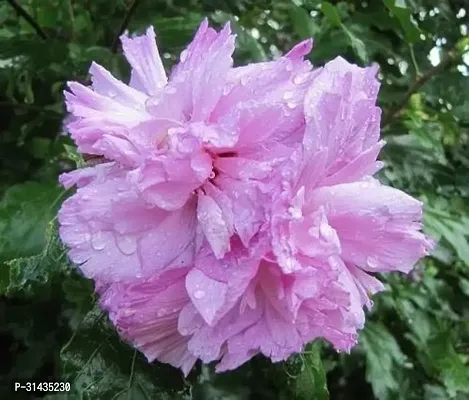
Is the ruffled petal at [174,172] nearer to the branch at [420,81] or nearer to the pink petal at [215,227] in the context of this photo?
the pink petal at [215,227]

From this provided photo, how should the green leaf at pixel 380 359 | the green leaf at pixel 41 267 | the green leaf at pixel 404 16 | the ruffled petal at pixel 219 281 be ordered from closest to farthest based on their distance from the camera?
the ruffled petal at pixel 219 281 < the green leaf at pixel 41 267 < the green leaf at pixel 404 16 < the green leaf at pixel 380 359

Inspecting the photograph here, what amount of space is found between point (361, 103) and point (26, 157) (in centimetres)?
105

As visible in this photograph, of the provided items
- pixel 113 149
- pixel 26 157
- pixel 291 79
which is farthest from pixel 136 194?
pixel 26 157

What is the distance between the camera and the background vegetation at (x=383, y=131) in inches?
51.7

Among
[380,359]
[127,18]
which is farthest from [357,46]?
[380,359]

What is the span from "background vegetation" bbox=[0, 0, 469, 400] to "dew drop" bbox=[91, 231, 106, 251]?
42 cm

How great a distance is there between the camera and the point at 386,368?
4.63 ft

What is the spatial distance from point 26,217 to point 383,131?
0.74 meters

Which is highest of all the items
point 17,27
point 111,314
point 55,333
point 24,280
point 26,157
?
point 111,314

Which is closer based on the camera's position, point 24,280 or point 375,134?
point 375,134

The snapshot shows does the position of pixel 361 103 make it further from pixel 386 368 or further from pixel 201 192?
pixel 386 368

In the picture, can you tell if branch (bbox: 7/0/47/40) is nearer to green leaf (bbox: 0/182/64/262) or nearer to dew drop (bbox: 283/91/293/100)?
green leaf (bbox: 0/182/64/262)

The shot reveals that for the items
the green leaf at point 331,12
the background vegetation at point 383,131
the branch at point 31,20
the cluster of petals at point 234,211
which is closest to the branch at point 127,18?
the background vegetation at point 383,131

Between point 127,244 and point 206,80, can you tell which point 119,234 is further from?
point 206,80
